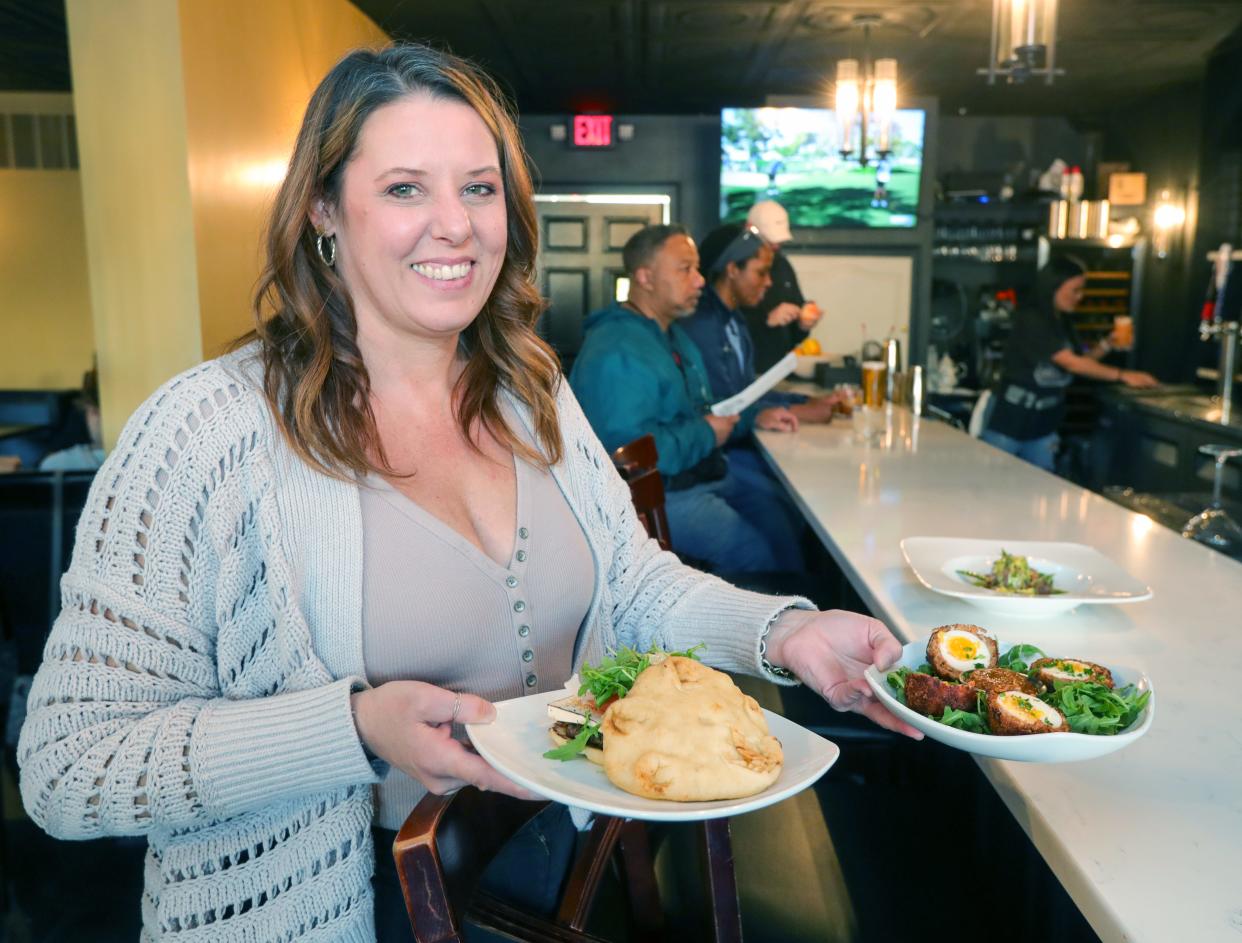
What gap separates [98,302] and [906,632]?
315 cm

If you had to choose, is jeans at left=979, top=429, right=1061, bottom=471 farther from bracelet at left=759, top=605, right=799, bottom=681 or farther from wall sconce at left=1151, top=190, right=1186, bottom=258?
bracelet at left=759, top=605, right=799, bottom=681

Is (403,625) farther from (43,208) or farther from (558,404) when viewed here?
(43,208)

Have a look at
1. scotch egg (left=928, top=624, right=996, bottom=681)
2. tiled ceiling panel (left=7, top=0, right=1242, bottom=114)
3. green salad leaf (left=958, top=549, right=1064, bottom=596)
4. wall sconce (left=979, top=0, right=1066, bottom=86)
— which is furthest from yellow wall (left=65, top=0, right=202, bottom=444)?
scotch egg (left=928, top=624, right=996, bottom=681)

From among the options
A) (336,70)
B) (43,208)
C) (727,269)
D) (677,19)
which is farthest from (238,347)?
(43,208)

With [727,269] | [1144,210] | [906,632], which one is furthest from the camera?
[1144,210]

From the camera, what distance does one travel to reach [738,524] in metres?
3.63

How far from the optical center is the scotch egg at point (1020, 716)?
3.27 ft

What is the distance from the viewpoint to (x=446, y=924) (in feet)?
2.87

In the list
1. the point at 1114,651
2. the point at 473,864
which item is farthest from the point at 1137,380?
the point at 473,864

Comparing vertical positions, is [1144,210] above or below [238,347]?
above

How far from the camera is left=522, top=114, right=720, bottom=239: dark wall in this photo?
26.9 ft

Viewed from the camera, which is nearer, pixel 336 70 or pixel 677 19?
pixel 336 70

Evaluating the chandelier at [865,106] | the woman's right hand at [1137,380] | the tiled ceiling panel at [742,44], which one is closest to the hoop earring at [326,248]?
the tiled ceiling panel at [742,44]

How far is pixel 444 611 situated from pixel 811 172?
6.84 metres
